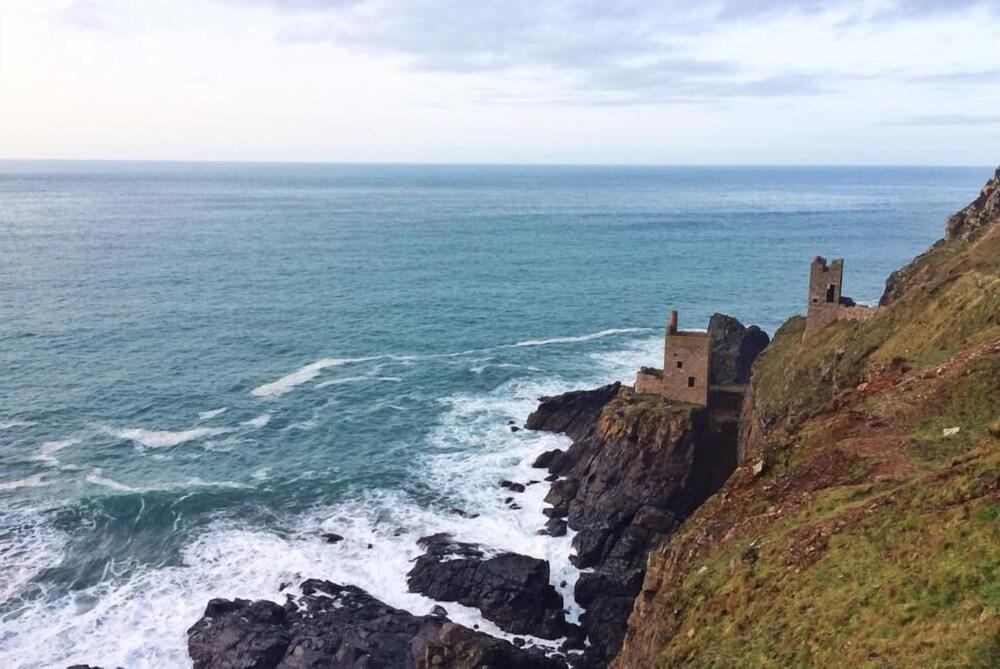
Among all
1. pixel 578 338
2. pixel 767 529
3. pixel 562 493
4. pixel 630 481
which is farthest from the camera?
pixel 578 338

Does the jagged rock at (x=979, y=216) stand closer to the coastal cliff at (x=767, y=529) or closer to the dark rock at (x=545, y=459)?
the coastal cliff at (x=767, y=529)

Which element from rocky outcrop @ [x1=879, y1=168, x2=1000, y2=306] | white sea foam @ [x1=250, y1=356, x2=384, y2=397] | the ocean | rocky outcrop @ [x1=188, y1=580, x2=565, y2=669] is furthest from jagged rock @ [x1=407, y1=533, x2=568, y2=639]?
white sea foam @ [x1=250, y1=356, x2=384, y2=397]

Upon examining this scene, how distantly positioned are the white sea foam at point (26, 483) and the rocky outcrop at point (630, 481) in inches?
1361

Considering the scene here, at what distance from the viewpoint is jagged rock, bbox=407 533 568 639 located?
43.1 meters

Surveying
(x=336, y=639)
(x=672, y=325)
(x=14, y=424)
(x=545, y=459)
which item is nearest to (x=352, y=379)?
(x=545, y=459)

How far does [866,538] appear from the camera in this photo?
23.2 metres

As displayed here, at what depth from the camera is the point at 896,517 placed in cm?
2352

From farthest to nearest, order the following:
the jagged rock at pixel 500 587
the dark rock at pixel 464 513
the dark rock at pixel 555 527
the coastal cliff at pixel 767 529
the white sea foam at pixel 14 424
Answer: the white sea foam at pixel 14 424 → the dark rock at pixel 464 513 → the dark rock at pixel 555 527 → the jagged rock at pixel 500 587 → the coastal cliff at pixel 767 529

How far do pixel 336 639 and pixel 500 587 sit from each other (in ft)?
29.8

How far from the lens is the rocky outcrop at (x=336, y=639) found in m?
37.1

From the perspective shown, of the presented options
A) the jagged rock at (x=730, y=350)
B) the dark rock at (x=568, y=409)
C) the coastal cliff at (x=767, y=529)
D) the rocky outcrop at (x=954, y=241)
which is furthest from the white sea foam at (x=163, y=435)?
the rocky outcrop at (x=954, y=241)

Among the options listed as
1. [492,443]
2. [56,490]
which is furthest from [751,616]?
[56,490]

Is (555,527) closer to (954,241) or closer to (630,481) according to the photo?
(630,481)

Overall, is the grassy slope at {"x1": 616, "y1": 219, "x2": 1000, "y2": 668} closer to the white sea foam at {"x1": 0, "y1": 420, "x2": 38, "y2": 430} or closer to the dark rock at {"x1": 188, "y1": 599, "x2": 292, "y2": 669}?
the dark rock at {"x1": 188, "y1": 599, "x2": 292, "y2": 669}
